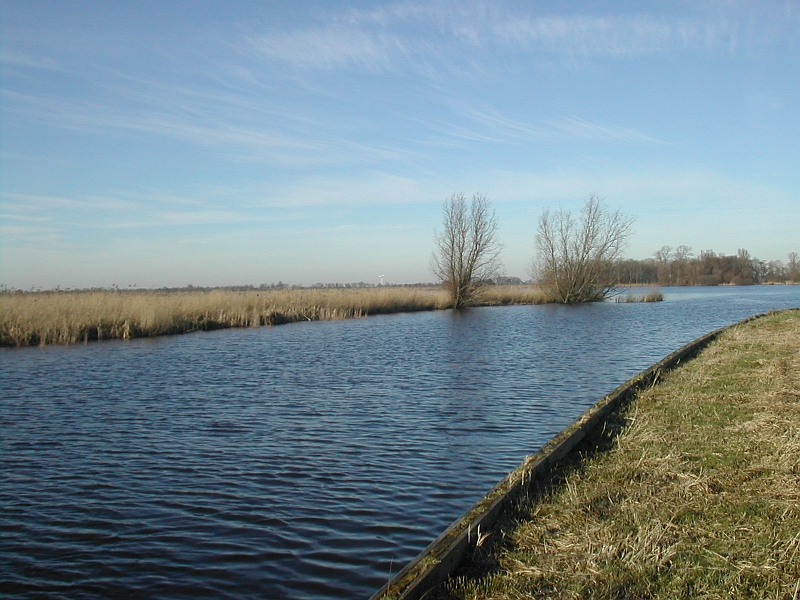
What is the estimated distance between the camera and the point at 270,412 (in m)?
9.48

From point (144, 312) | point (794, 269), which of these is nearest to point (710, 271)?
point (794, 269)

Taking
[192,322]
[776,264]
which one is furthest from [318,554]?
[776,264]

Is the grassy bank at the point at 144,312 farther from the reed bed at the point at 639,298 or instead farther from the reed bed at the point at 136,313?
the reed bed at the point at 639,298

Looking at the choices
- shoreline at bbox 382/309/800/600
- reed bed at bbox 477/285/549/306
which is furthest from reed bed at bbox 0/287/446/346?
shoreline at bbox 382/309/800/600

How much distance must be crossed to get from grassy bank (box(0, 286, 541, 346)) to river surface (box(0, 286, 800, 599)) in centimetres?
408

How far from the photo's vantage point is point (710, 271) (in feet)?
320

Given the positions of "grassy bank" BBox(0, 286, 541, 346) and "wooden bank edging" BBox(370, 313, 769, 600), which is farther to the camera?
"grassy bank" BBox(0, 286, 541, 346)

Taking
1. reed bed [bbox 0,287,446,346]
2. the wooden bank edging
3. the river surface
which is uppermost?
reed bed [bbox 0,287,446,346]

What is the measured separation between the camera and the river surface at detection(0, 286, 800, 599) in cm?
450

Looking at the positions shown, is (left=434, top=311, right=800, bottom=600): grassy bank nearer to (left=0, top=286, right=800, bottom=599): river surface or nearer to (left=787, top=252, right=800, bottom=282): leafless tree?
(left=0, top=286, right=800, bottom=599): river surface

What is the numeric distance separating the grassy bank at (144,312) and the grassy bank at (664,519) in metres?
18.5

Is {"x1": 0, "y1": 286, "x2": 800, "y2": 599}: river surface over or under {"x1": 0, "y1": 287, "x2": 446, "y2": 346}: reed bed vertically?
under

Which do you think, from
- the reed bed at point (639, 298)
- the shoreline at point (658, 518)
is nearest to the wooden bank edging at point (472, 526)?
the shoreline at point (658, 518)

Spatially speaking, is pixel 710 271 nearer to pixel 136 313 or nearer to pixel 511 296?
pixel 511 296
